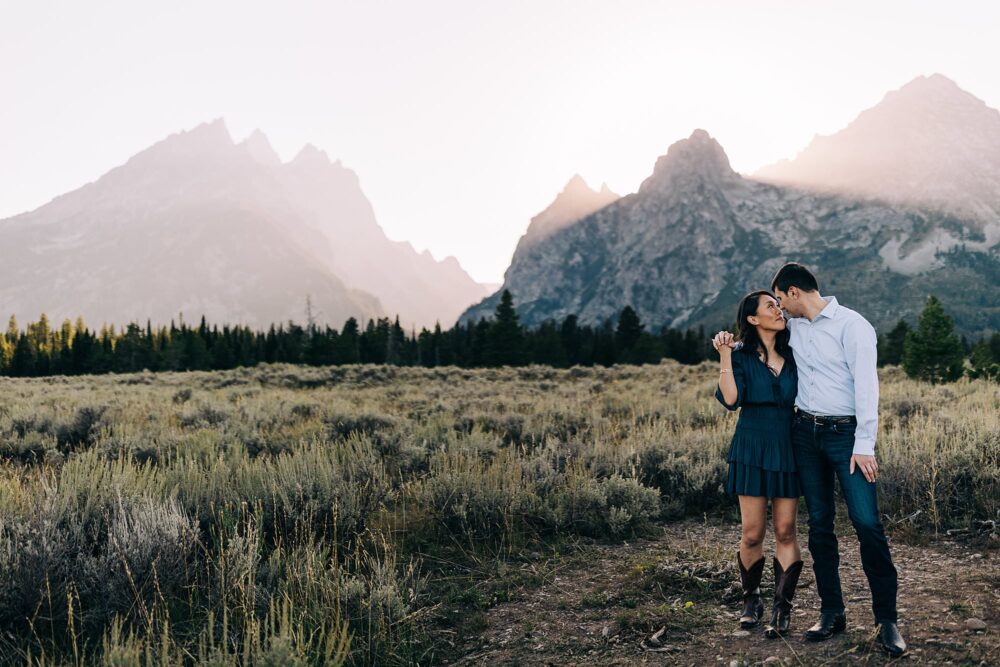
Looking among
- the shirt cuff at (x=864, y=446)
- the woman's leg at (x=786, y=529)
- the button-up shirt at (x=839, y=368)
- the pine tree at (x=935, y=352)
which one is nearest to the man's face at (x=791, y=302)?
the button-up shirt at (x=839, y=368)

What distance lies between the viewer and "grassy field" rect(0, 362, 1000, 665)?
12.3 ft

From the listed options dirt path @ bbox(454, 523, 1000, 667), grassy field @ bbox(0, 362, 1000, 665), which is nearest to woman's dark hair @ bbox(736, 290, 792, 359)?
dirt path @ bbox(454, 523, 1000, 667)

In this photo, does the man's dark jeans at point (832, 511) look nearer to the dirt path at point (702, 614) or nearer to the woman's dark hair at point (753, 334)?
the dirt path at point (702, 614)

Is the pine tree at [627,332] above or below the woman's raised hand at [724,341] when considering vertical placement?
above

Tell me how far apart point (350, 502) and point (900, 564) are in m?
5.29

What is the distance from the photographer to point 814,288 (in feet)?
13.3

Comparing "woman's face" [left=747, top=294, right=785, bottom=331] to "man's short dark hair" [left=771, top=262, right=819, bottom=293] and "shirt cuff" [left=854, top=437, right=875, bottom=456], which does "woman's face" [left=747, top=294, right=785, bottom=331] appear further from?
"shirt cuff" [left=854, top=437, right=875, bottom=456]

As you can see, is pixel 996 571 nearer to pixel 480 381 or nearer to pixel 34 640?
pixel 34 640

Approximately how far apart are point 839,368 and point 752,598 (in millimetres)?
1783

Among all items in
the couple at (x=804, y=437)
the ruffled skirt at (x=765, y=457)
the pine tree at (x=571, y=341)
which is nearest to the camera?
the couple at (x=804, y=437)

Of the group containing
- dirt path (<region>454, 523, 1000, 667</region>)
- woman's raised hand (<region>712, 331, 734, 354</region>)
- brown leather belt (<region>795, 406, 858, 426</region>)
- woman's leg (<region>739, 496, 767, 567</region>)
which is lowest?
dirt path (<region>454, 523, 1000, 667</region>)

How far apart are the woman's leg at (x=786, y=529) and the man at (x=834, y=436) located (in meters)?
0.13

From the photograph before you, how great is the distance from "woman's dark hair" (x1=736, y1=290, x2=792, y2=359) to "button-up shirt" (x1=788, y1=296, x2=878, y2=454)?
0.15 m

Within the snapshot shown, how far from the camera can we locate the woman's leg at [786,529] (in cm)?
406
